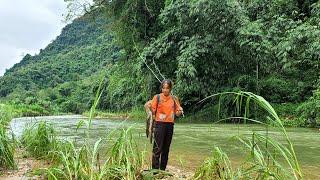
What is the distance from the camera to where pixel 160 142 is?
5773mm

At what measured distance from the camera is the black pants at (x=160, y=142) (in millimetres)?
5730

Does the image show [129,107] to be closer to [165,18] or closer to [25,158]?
[165,18]

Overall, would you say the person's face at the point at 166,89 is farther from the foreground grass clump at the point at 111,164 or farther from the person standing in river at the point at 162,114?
the foreground grass clump at the point at 111,164

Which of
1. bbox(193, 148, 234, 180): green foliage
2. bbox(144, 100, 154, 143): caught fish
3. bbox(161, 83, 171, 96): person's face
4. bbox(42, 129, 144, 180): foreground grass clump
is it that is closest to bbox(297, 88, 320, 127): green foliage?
bbox(161, 83, 171, 96): person's face

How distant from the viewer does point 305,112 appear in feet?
53.7

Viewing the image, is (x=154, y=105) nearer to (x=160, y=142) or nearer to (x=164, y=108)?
(x=164, y=108)

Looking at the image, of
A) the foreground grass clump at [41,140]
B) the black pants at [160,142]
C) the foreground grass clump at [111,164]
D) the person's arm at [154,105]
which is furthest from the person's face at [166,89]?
the foreground grass clump at [41,140]

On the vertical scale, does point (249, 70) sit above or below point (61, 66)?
below

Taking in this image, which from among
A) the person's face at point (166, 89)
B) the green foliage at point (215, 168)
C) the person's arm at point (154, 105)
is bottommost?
the green foliage at point (215, 168)

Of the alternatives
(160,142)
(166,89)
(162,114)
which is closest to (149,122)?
(162,114)

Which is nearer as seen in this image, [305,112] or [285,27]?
[305,112]

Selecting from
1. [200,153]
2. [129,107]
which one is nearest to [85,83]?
[129,107]

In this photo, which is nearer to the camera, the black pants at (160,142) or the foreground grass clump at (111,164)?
the foreground grass clump at (111,164)

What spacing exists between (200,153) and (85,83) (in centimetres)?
5040
